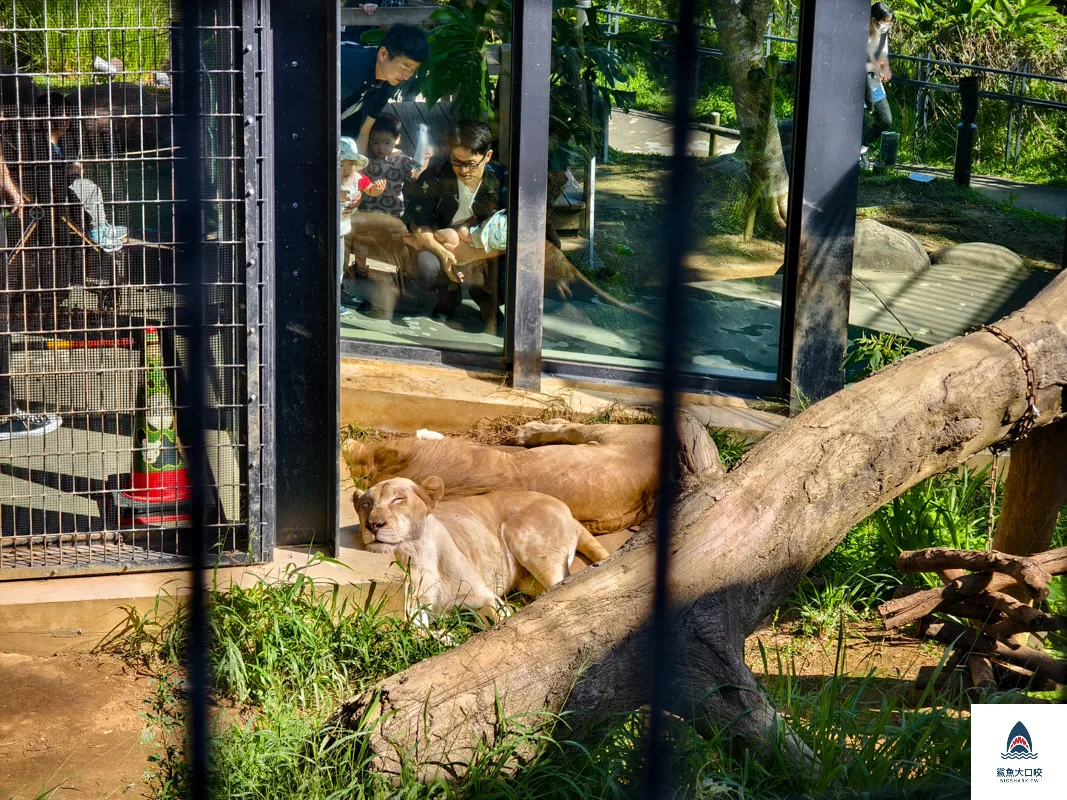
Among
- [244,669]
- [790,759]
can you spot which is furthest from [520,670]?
[244,669]

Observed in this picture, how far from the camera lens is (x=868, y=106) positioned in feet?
23.7

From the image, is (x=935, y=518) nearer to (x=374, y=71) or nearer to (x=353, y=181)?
(x=353, y=181)

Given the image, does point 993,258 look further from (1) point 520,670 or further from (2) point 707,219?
(1) point 520,670

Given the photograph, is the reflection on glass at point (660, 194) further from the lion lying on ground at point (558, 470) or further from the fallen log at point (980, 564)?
the fallen log at point (980, 564)

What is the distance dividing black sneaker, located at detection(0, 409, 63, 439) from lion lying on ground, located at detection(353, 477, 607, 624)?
3.78 ft

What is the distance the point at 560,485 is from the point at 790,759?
7.21 ft

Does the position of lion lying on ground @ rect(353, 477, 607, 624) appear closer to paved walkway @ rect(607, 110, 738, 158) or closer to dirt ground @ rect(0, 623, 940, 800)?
dirt ground @ rect(0, 623, 940, 800)

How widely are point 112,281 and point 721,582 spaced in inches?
89.9

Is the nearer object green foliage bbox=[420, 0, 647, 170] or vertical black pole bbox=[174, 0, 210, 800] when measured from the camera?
vertical black pole bbox=[174, 0, 210, 800]

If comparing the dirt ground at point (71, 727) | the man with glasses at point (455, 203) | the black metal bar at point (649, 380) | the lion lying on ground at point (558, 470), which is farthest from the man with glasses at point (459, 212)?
the dirt ground at point (71, 727)

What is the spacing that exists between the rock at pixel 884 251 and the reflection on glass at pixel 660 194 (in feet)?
5.28

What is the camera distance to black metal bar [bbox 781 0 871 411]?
5539mm

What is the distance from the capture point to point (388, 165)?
5980mm

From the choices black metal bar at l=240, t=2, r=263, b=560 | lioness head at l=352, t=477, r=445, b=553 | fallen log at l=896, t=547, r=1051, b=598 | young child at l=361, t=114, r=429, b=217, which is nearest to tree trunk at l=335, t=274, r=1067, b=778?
fallen log at l=896, t=547, r=1051, b=598
